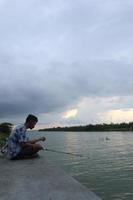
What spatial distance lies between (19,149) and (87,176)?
10.0 metres

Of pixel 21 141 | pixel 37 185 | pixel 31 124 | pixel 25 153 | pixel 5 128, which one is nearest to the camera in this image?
pixel 37 185

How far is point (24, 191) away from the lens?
761 cm

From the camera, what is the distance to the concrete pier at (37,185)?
23.7 ft

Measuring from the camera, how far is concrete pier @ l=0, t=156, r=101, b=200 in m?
7.24

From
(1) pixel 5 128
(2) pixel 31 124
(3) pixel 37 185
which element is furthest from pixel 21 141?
(1) pixel 5 128

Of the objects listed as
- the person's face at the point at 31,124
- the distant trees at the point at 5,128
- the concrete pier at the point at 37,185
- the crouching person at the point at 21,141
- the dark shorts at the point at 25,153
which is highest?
the distant trees at the point at 5,128

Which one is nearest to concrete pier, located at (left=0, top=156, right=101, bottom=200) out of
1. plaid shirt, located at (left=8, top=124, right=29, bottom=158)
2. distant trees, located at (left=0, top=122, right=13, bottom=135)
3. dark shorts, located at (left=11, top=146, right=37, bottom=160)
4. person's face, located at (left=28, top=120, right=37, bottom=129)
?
plaid shirt, located at (left=8, top=124, right=29, bottom=158)

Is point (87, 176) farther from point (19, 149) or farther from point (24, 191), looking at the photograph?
point (24, 191)

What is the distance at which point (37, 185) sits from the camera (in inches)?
322

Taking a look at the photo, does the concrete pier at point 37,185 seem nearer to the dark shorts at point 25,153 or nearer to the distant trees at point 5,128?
the dark shorts at point 25,153

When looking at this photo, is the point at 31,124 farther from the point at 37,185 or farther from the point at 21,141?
the point at 37,185

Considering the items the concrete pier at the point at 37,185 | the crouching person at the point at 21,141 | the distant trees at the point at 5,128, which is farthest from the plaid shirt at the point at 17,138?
the distant trees at the point at 5,128

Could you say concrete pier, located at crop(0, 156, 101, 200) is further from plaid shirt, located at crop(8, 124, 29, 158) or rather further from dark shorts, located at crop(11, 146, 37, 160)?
dark shorts, located at crop(11, 146, 37, 160)

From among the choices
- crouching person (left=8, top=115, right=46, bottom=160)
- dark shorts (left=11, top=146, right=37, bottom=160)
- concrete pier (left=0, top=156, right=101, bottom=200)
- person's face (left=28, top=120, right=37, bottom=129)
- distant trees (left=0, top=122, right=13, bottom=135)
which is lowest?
concrete pier (left=0, top=156, right=101, bottom=200)
